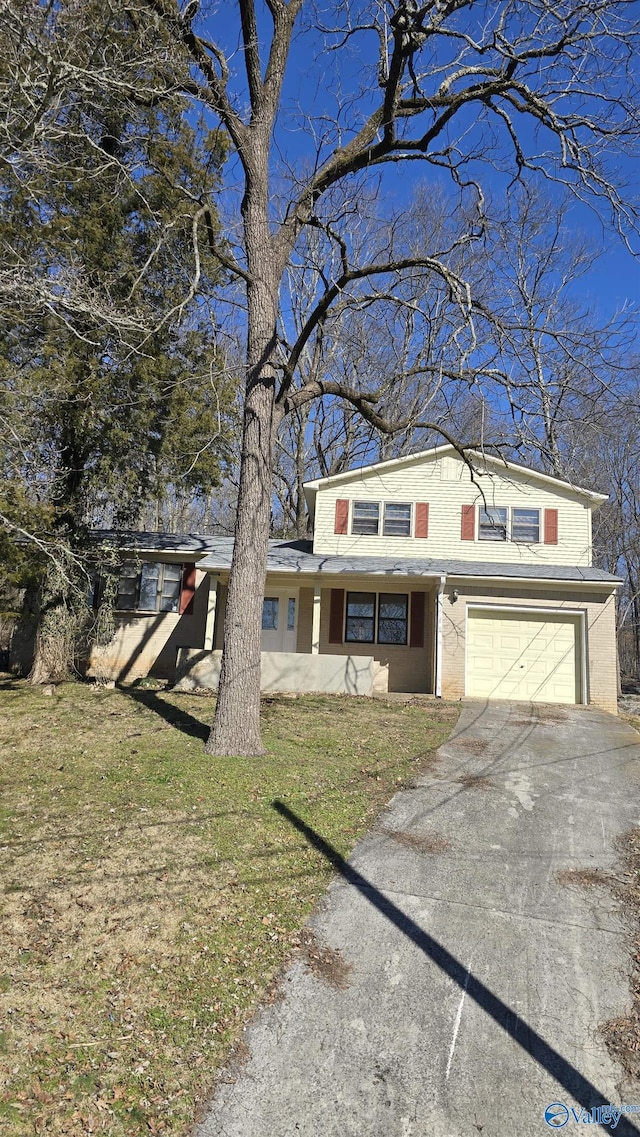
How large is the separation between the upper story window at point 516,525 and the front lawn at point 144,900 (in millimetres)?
8556

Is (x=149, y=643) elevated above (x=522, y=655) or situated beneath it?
situated beneath

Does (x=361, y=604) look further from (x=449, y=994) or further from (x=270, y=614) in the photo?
(x=449, y=994)

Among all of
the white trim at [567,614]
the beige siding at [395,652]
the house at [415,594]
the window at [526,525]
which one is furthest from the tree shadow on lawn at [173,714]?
the window at [526,525]

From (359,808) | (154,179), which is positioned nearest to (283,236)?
(154,179)

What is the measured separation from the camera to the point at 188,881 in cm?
430

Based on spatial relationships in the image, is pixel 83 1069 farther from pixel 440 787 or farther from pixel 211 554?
pixel 211 554

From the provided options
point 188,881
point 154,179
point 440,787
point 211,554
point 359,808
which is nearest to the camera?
point 188,881

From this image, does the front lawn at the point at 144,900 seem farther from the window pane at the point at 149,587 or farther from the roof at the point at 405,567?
the window pane at the point at 149,587

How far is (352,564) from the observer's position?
14.9 metres

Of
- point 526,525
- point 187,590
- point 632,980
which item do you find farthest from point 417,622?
point 632,980

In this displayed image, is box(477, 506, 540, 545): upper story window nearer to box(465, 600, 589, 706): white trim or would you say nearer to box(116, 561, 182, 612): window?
box(465, 600, 589, 706): white trim

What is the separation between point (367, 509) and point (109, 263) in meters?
7.76

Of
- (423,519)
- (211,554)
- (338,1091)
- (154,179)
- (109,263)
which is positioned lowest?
(338,1091)
